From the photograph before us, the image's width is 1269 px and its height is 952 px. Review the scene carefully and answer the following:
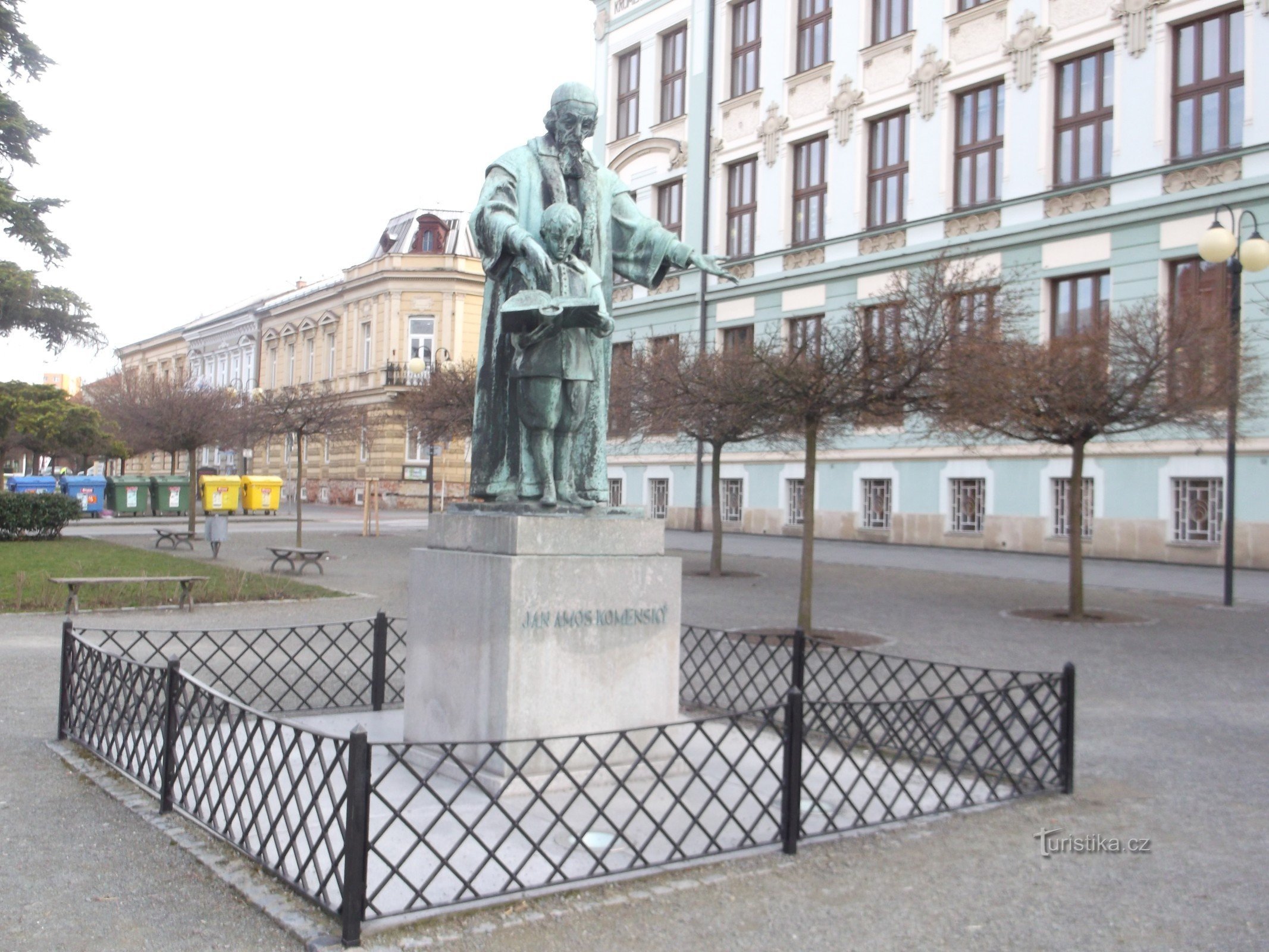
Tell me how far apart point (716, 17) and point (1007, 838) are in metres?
30.8

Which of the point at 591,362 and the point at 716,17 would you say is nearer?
the point at 591,362

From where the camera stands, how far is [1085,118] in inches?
940

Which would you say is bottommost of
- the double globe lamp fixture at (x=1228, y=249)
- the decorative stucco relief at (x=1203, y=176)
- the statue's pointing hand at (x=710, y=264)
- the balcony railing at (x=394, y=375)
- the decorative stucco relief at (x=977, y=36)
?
the statue's pointing hand at (x=710, y=264)

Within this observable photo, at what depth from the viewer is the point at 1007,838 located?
17.8 feet

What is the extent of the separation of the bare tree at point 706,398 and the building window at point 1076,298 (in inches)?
303

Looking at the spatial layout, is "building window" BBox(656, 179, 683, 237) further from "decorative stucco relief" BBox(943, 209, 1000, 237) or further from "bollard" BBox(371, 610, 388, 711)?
"bollard" BBox(371, 610, 388, 711)

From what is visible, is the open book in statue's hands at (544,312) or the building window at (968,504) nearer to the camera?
the open book in statue's hands at (544,312)

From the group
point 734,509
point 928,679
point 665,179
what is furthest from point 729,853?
point 665,179

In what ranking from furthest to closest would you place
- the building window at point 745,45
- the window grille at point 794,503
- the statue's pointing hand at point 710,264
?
the building window at point 745,45
the window grille at point 794,503
the statue's pointing hand at point 710,264

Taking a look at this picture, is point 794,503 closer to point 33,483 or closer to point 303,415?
point 303,415

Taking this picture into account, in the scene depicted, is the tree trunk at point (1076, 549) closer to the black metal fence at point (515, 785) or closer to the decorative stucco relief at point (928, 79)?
the black metal fence at point (515, 785)

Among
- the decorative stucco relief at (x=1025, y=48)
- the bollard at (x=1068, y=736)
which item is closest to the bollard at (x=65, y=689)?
the bollard at (x=1068, y=736)

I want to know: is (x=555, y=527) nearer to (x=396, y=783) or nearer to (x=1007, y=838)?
(x=396, y=783)

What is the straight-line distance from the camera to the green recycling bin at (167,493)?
40125mm
